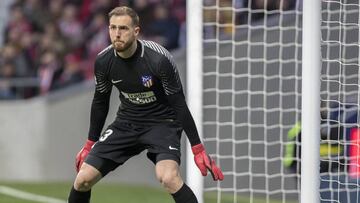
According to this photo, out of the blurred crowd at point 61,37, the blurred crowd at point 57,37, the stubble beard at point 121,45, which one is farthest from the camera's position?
the blurred crowd at point 57,37

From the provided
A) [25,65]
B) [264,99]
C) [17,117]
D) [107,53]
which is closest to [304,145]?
[107,53]

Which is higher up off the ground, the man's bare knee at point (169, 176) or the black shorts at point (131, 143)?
the black shorts at point (131, 143)

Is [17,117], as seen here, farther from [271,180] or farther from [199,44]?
[199,44]

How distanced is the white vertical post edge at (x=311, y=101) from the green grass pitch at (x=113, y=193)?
3.87m

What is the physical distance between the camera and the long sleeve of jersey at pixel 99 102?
25.0ft

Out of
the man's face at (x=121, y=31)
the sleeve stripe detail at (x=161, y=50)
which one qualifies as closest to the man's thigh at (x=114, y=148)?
the sleeve stripe detail at (x=161, y=50)

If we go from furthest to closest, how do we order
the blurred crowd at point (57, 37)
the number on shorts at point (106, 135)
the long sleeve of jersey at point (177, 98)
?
1. the blurred crowd at point (57, 37)
2. the number on shorts at point (106, 135)
3. the long sleeve of jersey at point (177, 98)

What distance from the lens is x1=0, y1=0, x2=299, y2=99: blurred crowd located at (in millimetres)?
15375

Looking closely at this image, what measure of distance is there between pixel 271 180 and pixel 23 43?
678 centimetres

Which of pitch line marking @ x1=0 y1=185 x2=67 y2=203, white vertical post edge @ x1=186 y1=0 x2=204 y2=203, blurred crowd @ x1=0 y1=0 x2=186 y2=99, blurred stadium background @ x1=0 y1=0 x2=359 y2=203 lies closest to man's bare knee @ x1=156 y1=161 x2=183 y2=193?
white vertical post edge @ x1=186 y1=0 x2=204 y2=203

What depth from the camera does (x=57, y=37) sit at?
661 inches

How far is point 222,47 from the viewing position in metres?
11.3

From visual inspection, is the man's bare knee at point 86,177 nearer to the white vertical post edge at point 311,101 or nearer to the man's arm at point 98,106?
the man's arm at point 98,106

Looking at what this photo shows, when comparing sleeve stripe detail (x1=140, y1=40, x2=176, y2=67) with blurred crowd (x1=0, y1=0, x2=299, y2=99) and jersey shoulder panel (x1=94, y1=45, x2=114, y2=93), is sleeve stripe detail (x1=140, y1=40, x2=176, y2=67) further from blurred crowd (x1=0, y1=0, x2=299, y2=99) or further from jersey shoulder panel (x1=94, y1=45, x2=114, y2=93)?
blurred crowd (x1=0, y1=0, x2=299, y2=99)
